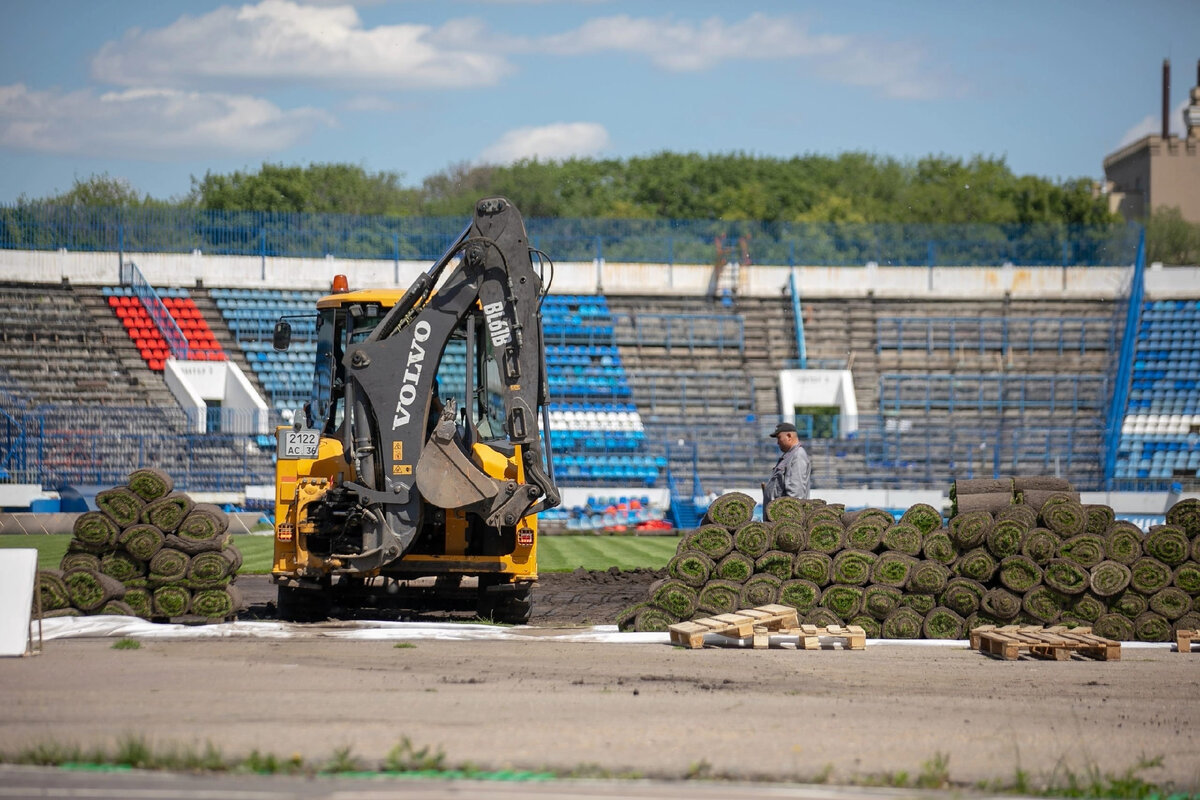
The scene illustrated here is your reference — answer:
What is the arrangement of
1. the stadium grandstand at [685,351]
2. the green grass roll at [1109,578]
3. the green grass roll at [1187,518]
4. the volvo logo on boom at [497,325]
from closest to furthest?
the volvo logo on boom at [497,325] < the green grass roll at [1109,578] < the green grass roll at [1187,518] < the stadium grandstand at [685,351]

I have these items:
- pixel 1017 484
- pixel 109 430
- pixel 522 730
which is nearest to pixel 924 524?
pixel 1017 484

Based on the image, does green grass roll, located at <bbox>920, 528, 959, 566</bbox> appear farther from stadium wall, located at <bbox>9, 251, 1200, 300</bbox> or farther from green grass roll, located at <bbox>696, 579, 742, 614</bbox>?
stadium wall, located at <bbox>9, 251, 1200, 300</bbox>

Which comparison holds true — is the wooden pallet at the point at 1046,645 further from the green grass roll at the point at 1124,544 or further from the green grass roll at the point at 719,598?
the green grass roll at the point at 719,598

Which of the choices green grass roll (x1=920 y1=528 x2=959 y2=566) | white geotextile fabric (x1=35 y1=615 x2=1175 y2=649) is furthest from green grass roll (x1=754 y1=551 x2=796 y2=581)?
green grass roll (x1=920 y1=528 x2=959 y2=566)

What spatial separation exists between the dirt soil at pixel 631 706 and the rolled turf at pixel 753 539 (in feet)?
4.53

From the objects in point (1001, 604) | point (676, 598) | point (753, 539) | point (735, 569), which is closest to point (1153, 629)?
point (1001, 604)

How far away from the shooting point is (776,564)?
39.8ft

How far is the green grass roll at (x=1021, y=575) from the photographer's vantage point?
11.9 m

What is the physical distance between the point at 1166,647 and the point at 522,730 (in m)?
7.14

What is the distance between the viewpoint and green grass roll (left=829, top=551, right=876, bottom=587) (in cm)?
1200

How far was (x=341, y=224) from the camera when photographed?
4041cm

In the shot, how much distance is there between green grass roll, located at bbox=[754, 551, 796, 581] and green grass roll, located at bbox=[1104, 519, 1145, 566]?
3017 millimetres

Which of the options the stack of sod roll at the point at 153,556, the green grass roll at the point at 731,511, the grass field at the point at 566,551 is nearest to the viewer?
the stack of sod roll at the point at 153,556

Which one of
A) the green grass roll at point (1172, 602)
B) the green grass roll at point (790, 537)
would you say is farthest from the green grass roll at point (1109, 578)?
the green grass roll at point (790, 537)
